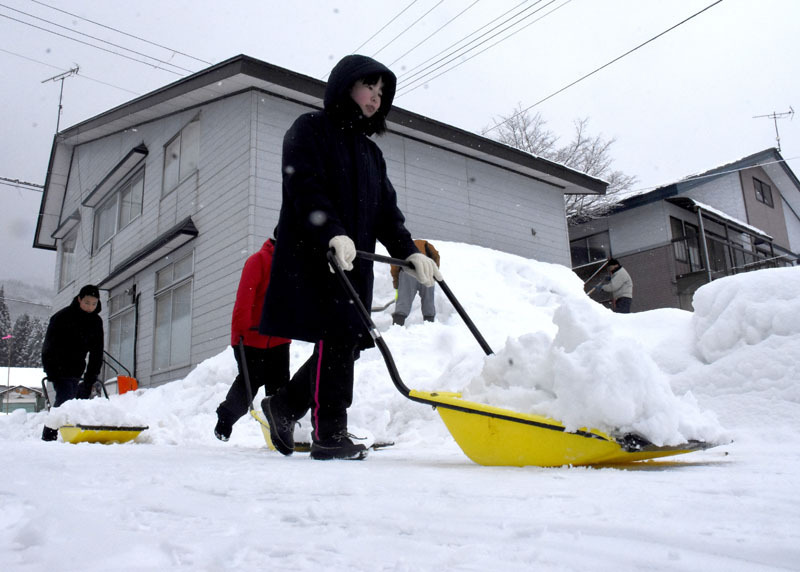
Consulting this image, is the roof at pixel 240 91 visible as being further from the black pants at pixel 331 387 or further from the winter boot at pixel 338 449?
the winter boot at pixel 338 449

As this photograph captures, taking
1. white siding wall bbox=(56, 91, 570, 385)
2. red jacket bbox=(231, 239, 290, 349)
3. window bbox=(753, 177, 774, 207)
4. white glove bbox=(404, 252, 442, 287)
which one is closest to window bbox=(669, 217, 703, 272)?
white siding wall bbox=(56, 91, 570, 385)

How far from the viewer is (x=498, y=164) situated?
46.1 feet

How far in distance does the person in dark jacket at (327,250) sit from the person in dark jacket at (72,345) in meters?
4.02

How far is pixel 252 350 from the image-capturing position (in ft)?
13.4

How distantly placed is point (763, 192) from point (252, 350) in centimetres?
2579

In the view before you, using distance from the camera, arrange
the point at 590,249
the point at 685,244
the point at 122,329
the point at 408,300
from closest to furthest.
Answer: the point at 408,300 < the point at 122,329 < the point at 685,244 < the point at 590,249

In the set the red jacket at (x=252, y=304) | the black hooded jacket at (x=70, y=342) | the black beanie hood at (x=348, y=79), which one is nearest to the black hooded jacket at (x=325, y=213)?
the black beanie hood at (x=348, y=79)

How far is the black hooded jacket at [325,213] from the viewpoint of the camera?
2881mm

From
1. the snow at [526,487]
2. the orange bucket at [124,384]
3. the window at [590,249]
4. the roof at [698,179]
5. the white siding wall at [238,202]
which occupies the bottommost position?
the snow at [526,487]

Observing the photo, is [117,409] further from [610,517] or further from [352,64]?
[610,517]

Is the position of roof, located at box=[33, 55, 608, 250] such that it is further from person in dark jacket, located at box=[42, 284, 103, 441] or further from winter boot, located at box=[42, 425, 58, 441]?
winter boot, located at box=[42, 425, 58, 441]

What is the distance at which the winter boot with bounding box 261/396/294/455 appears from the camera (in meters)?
3.22

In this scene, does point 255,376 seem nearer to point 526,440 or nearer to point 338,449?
point 338,449

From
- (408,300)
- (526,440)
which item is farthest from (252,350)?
(408,300)
